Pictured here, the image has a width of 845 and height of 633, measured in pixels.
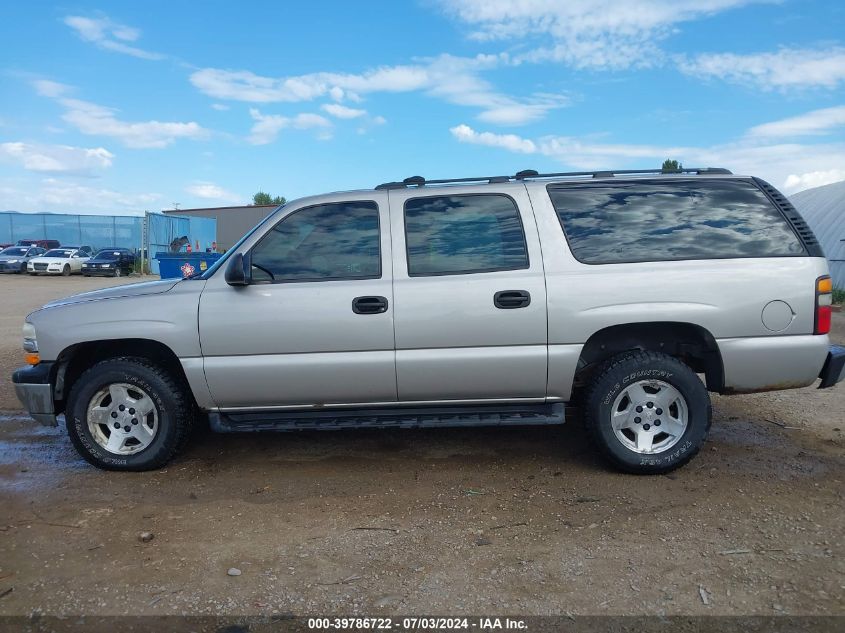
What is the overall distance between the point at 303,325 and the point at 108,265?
2803cm

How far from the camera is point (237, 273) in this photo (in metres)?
3.99

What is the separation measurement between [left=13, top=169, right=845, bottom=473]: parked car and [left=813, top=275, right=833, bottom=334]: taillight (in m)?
0.02

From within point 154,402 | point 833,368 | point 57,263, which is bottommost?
point 154,402

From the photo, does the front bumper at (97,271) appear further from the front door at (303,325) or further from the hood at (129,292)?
the front door at (303,325)

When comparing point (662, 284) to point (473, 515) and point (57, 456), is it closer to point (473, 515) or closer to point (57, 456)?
point (473, 515)

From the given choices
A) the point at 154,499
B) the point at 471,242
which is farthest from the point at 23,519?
the point at 471,242

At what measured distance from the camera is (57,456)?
479 cm

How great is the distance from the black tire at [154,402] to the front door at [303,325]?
1.04 feet

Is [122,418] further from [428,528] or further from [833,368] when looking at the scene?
[833,368]

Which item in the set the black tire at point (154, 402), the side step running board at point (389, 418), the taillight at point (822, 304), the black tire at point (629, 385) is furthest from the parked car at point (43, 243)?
the taillight at point (822, 304)

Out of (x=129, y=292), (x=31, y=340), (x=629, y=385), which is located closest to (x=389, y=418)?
(x=629, y=385)

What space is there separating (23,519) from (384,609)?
2362 mm

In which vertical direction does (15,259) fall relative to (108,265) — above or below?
above

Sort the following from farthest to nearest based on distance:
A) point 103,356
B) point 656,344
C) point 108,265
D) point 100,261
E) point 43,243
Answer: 1. point 43,243
2. point 100,261
3. point 108,265
4. point 103,356
5. point 656,344
